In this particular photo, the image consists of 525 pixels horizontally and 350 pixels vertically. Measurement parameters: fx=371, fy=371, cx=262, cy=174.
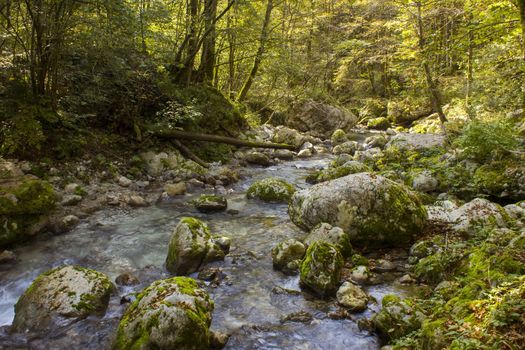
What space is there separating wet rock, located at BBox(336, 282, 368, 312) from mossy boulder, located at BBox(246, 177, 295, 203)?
4.46 metres

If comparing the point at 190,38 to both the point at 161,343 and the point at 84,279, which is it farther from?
the point at 161,343

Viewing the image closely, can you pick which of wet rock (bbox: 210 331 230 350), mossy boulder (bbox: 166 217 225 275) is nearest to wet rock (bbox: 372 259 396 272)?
mossy boulder (bbox: 166 217 225 275)

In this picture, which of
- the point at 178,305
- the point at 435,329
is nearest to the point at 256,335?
the point at 178,305

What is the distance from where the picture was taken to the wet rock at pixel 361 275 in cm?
505

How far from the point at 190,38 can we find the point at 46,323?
33.5 ft

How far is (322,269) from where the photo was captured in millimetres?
4875

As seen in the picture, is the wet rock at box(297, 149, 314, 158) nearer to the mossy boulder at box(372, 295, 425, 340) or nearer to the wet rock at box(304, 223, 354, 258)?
the wet rock at box(304, 223, 354, 258)

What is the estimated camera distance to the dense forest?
3.93 m

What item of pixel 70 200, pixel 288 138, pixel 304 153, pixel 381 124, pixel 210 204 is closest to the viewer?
pixel 70 200

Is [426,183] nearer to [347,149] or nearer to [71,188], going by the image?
[347,149]

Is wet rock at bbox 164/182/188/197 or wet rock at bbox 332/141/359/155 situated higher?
wet rock at bbox 332/141/359/155

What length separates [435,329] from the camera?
3227 millimetres

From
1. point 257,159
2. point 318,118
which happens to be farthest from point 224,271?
point 318,118

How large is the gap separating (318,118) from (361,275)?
16.5 meters
